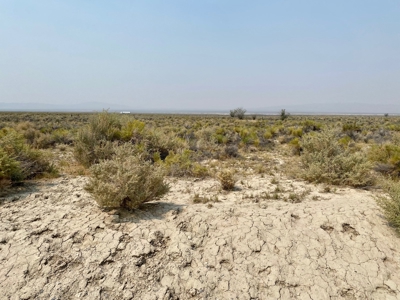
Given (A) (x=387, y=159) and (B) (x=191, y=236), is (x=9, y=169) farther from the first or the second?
(A) (x=387, y=159)

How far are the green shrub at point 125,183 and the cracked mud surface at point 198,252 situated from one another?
0.81 feet

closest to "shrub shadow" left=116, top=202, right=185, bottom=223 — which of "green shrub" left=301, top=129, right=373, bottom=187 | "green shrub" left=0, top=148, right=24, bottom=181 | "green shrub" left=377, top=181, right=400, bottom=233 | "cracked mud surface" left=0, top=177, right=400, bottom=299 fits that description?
"cracked mud surface" left=0, top=177, right=400, bottom=299

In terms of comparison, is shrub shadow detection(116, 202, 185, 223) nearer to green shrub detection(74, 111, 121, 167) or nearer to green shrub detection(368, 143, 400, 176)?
green shrub detection(74, 111, 121, 167)

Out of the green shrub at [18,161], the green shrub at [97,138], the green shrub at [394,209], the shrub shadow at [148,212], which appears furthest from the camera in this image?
the green shrub at [97,138]

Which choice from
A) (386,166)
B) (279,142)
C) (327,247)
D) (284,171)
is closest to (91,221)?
(327,247)

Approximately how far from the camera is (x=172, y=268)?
3635 millimetres

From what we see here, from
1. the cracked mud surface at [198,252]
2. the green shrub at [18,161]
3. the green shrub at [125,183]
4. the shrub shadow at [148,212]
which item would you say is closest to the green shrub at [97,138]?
the green shrub at [18,161]

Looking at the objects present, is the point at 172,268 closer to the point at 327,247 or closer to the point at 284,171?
the point at 327,247

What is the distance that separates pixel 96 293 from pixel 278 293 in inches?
87.9

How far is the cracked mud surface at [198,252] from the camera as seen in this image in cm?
335

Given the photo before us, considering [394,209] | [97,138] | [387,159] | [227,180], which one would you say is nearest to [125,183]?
[227,180]

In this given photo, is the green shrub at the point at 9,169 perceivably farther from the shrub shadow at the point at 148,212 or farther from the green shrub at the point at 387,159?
the green shrub at the point at 387,159

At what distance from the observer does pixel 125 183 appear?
4.73 m

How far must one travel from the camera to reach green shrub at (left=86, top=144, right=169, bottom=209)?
4598 mm
